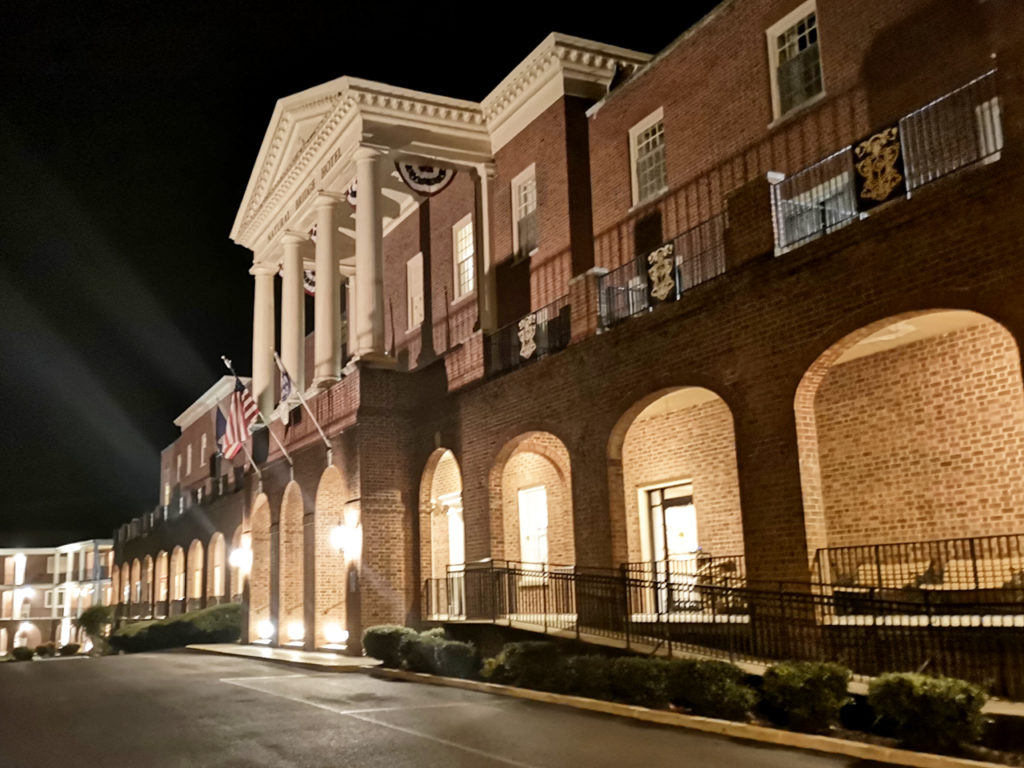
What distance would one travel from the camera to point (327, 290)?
90.0 ft

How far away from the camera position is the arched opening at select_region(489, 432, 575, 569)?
67.2 feet

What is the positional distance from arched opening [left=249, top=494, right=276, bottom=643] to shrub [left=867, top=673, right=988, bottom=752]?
76.4 ft

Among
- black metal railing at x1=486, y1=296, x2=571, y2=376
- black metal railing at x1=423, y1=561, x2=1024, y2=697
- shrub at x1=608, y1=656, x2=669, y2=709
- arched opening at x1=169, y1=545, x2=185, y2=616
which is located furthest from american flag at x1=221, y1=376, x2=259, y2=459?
arched opening at x1=169, y1=545, x2=185, y2=616

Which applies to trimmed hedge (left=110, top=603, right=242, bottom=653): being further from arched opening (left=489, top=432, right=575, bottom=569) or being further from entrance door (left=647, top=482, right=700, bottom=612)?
entrance door (left=647, top=482, right=700, bottom=612)

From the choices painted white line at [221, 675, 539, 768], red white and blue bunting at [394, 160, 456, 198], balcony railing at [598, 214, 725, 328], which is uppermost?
red white and blue bunting at [394, 160, 456, 198]

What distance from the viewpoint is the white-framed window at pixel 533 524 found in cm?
2191

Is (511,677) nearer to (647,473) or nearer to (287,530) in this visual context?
(647,473)

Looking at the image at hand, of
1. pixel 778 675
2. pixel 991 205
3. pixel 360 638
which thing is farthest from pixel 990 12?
pixel 360 638

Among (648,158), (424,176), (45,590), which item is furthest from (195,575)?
(45,590)

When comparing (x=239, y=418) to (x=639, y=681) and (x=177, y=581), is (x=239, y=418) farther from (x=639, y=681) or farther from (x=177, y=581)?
(x=177, y=581)

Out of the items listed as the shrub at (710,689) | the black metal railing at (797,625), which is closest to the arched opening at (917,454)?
the black metal railing at (797,625)

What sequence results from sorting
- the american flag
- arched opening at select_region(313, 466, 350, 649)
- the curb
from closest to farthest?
the curb → arched opening at select_region(313, 466, 350, 649) → the american flag

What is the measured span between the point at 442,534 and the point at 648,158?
10.1m

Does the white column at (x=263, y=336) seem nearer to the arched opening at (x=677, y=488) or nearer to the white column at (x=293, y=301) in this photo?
the white column at (x=293, y=301)
